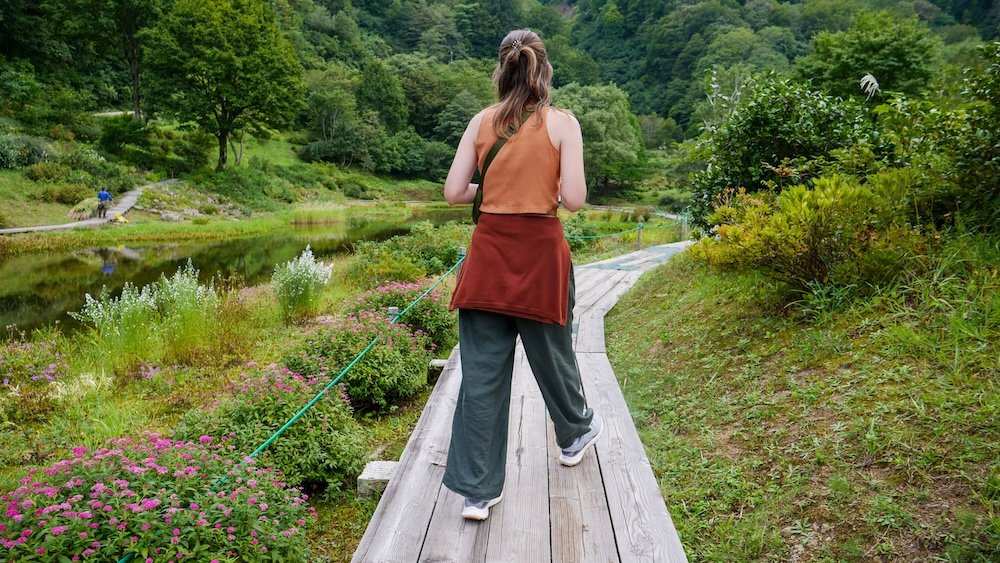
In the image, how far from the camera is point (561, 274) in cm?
200

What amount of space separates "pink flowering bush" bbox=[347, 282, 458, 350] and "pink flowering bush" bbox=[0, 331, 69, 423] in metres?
2.77

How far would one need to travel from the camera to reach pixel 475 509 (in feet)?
6.68

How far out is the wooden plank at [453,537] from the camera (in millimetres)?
1868

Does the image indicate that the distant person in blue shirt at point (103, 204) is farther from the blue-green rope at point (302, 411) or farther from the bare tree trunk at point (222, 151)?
the blue-green rope at point (302, 411)

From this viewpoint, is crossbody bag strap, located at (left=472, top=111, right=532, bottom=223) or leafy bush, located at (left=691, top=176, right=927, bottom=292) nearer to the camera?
crossbody bag strap, located at (left=472, top=111, right=532, bottom=223)

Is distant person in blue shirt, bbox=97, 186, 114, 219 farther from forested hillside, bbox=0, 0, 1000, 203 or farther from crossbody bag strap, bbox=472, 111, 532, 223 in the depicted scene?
crossbody bag strap, bbox=472, 111, 532, 223

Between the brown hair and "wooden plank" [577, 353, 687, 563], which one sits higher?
the brown hair

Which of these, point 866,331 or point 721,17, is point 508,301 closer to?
point 866,331

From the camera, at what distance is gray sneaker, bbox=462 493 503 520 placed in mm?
2039

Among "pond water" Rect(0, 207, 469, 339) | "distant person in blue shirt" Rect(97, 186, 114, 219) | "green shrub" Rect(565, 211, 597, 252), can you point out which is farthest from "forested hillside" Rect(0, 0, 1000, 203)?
"pond water" Rect(0, 207, 469, 339)

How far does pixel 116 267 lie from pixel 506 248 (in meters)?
13.3

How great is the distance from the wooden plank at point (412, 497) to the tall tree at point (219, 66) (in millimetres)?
28516

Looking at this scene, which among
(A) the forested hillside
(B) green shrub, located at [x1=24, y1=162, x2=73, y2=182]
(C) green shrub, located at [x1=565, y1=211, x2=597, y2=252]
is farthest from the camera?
(A) the forested hillside

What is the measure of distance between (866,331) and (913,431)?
85cm
